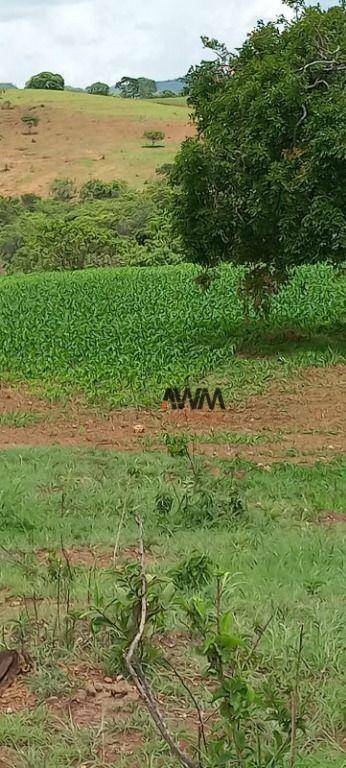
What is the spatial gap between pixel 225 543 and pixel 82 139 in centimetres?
5445

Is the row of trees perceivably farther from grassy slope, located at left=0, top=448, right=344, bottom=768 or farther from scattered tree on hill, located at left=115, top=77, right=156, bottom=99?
grassy slope, located at left=0, top=448, right=344, bottom=768

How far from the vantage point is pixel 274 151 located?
10227mm

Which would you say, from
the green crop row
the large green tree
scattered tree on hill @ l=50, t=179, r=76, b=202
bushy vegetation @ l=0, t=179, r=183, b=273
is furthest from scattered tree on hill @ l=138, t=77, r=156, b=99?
the large green tree

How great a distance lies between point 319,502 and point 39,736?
378 centimetres

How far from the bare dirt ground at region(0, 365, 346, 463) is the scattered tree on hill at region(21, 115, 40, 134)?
5190 centimetres

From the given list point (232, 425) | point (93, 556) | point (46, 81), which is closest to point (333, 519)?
point (93, 556)

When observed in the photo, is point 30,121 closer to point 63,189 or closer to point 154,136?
point 154,136

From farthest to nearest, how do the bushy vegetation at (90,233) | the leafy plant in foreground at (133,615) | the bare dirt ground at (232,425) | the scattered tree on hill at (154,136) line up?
1. the scattered tree on hill at (154,136)
2. the bushy vegetation at (90,233)
3. the bare dirt ground at (232,425)
4. the leafy plant in foreground at (133,615)

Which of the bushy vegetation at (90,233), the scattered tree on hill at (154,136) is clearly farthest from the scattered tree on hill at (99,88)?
the bushy vegetation at (90,233)

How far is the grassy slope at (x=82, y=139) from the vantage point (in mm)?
50188

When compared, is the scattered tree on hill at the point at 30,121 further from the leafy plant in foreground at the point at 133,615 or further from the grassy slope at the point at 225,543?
the leafy plant in foreground at the point at 133,615

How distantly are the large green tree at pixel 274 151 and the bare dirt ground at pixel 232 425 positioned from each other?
5.10ft

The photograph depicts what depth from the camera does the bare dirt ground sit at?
860 centimetres

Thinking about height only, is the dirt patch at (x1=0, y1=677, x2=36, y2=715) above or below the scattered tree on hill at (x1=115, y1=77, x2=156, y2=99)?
below
